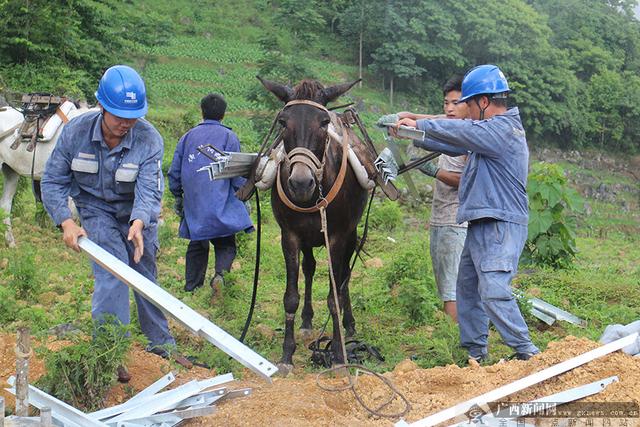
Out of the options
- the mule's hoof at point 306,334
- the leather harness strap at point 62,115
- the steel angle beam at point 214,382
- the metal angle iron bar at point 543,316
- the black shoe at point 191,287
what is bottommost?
the black shoe at point 191,287

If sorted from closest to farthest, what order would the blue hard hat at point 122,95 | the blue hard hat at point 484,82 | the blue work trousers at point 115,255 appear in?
1. the blue hard hat at point 122,95
2. the blue work trousers at point 115,255
3. the blue hard hat at point 484,82

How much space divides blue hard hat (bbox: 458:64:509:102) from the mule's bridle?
1.10 meters

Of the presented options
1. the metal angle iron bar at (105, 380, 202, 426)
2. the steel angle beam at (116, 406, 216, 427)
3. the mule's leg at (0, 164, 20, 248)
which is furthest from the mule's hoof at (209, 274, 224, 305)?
the mule's leg at (0, 164, 20, 248)

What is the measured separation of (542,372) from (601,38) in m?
65.9

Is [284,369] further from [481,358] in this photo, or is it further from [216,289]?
[216,289]

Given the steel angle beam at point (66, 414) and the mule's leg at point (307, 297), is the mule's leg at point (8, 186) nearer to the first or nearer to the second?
the mule's leg at point (307, 297)

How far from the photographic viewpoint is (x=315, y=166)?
541cm

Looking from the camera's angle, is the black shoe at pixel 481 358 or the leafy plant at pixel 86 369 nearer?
the leafy plant at pixel 86 369

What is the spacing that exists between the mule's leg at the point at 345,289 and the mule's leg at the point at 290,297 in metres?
0.62

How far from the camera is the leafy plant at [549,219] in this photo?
994 cm

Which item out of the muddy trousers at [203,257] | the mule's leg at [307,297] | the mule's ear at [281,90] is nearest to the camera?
the mule's ear at [281,90]

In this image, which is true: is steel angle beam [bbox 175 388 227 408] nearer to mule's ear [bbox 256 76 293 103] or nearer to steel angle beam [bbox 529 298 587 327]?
mule's ear [bbox 256 76 293 103]

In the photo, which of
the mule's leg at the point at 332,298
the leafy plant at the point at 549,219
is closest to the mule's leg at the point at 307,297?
the mule's leg at the point at 332,298

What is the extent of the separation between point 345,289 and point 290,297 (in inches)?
36.9
